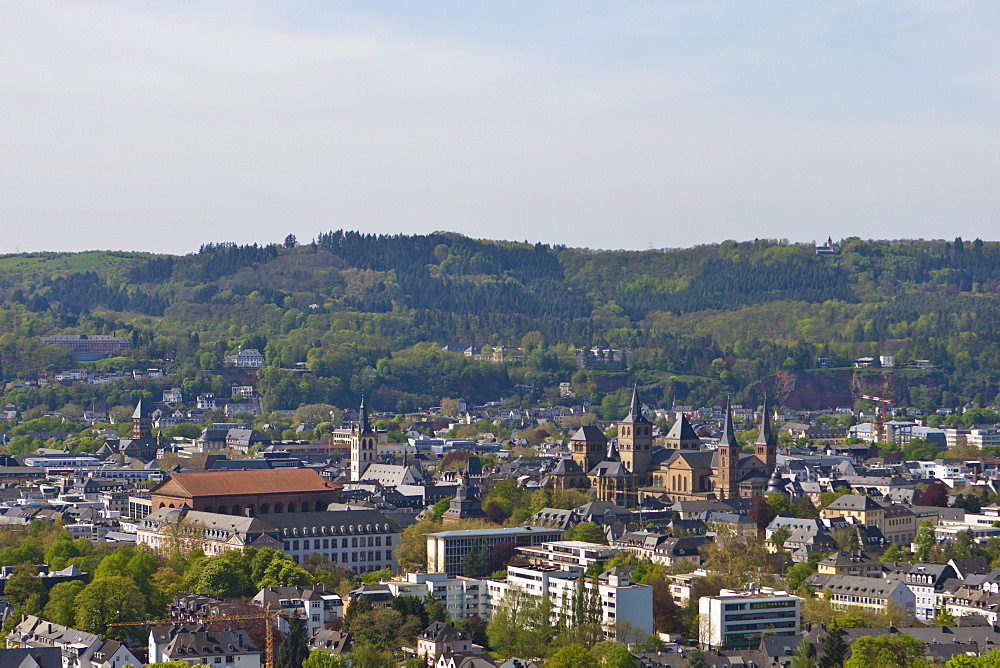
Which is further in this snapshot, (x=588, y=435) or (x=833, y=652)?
(x=588, y=435)

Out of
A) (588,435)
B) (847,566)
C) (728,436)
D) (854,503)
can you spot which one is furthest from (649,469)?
(847,566)

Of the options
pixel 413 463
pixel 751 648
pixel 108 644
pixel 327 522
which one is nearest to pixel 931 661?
pixel 751 648

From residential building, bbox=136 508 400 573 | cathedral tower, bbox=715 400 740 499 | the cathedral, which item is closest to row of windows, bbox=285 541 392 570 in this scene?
residential building, bbox=136 508 400 573

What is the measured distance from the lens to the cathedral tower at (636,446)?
130 m

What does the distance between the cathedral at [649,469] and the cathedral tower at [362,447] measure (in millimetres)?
18365

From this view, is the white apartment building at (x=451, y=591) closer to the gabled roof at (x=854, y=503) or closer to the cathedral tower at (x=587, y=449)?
the gabled roof at (x=854, y=503)

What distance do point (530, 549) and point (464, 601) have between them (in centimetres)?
1011

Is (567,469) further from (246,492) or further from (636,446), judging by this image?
(246,492)

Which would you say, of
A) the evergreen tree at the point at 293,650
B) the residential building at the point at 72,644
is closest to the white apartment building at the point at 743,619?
the evergreen tree at the point at 293,650

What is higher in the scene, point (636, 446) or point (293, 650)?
point (636, 446)

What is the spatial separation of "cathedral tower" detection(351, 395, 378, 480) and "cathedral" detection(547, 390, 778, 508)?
723 inches

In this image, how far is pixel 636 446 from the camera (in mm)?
129875

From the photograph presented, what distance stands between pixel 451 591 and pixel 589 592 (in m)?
7.71

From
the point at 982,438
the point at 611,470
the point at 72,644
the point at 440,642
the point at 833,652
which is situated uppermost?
the point at 611,470
